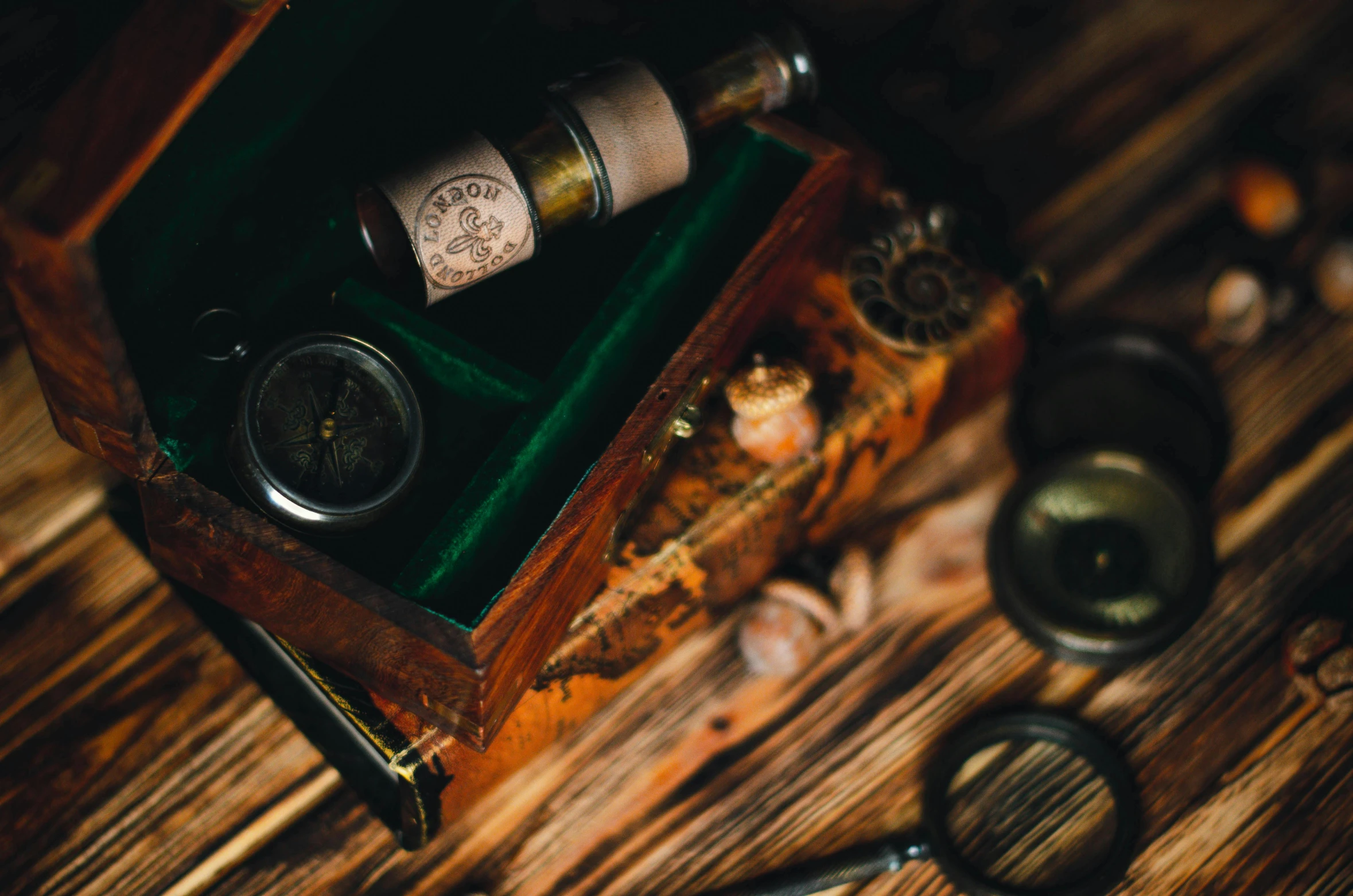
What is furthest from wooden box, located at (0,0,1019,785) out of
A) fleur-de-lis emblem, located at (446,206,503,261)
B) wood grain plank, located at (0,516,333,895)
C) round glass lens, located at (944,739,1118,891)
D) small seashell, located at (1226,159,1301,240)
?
small seashell, located at (1226,159,1301,240)

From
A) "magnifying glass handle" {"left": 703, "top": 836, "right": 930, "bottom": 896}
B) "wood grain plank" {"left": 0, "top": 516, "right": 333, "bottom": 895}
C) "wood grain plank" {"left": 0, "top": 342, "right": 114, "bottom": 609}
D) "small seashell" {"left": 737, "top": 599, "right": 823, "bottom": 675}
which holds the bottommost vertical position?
"magnifying glass handle" {"left": 703, "top": 836, "right": 930, "bottom": 896}

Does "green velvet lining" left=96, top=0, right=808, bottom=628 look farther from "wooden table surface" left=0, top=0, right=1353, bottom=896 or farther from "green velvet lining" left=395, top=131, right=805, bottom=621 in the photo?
"wooden table surface" left=0, top=0, right=1353, bottom=896

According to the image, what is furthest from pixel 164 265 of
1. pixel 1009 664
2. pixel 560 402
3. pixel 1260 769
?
pixel 1260 769

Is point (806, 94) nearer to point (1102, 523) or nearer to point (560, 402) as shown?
point (560, 402)

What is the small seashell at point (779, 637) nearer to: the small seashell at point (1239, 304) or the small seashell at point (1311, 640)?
the small seashell at point (1311, 640)

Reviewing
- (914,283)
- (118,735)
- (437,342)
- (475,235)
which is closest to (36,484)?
(118,735)

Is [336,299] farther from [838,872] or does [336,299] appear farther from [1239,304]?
[1239,304]

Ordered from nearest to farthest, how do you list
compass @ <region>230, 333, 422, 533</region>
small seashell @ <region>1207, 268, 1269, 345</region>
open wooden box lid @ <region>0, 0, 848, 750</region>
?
1. open wooden box lid @ <region>0, 0, 848, 750</region>
2. compass @ <region>230, 333, 422, 533</region>
3. small seashell @ <region>1207, 268, 1269, 345</region>
